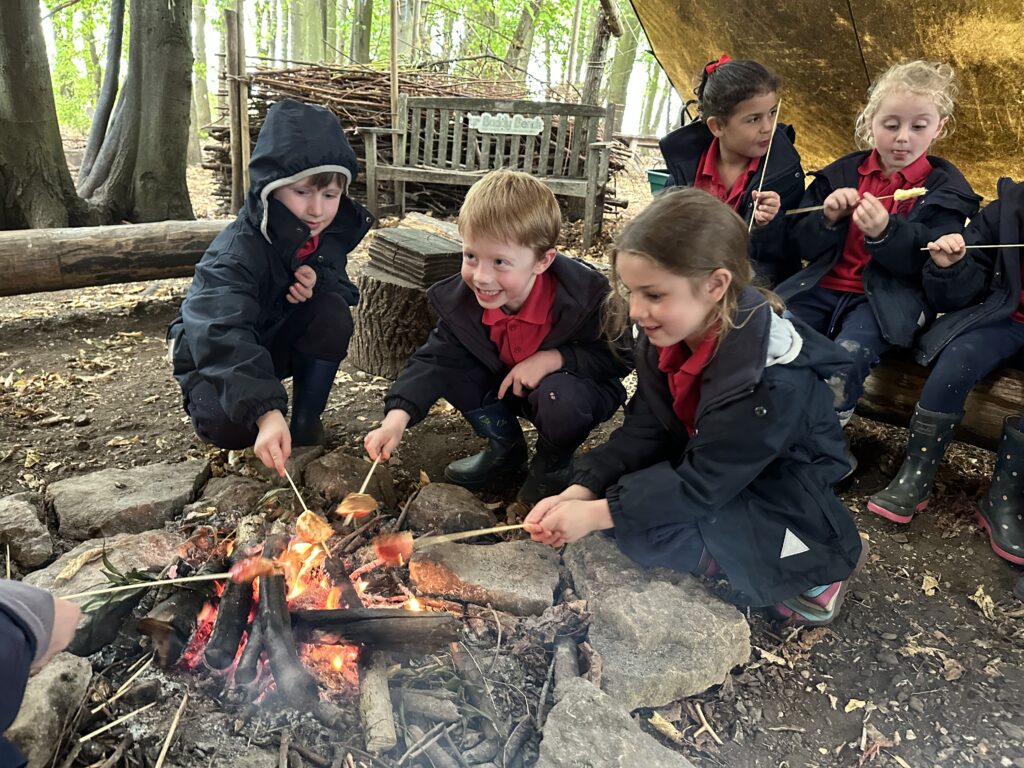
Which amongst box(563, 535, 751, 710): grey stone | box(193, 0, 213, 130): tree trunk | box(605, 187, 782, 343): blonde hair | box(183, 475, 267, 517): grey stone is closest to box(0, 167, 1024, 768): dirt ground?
box(563, 535, 751, 710): grey stone

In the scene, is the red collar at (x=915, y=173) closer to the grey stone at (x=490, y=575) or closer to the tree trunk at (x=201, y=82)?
the grey stone at (x=490, y=575)

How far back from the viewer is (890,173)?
10.3 ft

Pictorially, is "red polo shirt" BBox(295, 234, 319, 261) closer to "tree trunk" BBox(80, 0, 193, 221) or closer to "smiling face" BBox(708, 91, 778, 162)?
"smiling face" BBox(708, 91, 778, 162)

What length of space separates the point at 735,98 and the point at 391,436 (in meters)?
2.01

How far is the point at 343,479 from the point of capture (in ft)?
8.61

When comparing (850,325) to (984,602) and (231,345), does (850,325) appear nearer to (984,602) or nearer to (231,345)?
(984,602)

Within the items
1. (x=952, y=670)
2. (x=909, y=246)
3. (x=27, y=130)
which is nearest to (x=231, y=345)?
(x=952, y=670)

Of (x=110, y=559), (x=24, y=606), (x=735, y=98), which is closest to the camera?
(x=24, y=606)

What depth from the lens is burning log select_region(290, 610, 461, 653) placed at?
1845mm

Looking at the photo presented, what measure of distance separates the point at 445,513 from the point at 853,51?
3463 millimetres

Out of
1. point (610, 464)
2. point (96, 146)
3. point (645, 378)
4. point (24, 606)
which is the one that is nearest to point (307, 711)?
point (24, 606)

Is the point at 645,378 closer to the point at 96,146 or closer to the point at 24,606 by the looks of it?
the point at 24,606

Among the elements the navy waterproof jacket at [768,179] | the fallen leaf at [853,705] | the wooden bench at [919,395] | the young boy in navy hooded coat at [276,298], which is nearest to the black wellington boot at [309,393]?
the young boy in navy hooded coat at [276,298]

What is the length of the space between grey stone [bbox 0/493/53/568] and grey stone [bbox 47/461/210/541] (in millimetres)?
114
